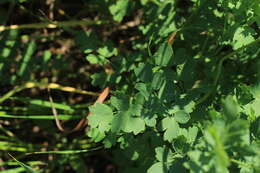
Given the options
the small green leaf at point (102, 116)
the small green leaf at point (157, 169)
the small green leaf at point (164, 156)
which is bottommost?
the small green leaf at point (157, 169)

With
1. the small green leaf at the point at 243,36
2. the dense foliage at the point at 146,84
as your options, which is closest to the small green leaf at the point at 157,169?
the dense foliage at the point at 146,84

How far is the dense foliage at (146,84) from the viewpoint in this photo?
1.58 metres

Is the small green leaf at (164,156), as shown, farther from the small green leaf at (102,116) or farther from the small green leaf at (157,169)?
the small green leaf at (102,116)

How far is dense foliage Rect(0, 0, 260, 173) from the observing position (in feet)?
5.19

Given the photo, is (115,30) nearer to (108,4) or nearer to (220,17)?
(108,4)

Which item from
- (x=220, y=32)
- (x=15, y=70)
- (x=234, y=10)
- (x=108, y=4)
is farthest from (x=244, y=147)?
(x=15, y=70)

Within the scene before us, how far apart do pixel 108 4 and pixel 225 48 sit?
0.84 metres

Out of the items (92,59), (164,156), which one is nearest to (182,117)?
(164,156)

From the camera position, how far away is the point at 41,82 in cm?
247

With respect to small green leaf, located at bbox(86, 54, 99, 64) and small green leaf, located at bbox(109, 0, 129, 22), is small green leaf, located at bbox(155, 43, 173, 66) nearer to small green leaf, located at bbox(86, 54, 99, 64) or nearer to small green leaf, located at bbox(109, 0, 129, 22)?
small green leaf, located at bbox(86, 54, 99, 64)

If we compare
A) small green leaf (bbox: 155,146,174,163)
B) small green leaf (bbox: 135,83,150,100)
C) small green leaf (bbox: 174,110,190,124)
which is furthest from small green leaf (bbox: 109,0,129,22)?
small green leaf (bbox: 155,146,174,163)

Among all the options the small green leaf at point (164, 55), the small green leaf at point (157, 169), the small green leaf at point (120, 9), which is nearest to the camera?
the small green leaf at point (157, 169)

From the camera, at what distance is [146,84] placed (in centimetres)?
167

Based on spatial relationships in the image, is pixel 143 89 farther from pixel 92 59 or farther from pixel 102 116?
pixel 92 59
